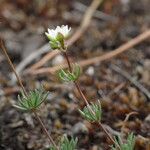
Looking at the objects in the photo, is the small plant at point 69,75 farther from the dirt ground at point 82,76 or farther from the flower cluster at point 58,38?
the dirt ground at point 82,76

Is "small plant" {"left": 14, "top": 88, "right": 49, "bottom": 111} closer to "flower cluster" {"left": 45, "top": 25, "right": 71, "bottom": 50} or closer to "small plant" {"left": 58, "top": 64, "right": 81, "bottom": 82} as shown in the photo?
"small plant" {"left": 58, "top": 64, "right": 81, "bottom": 82}

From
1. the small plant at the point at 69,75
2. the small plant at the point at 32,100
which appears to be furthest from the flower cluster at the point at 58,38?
the small plant at the point at 32,100

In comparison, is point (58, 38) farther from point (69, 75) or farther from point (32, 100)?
point (32, 100)

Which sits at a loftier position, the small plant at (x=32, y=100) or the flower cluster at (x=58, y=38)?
the flower cluster at (x=58, y=38)

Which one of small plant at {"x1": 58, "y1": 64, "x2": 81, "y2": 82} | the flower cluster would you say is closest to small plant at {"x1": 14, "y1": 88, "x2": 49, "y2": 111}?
small plant at {"x1": 58, "y1": 64, "x2": 81, "y2": 82}

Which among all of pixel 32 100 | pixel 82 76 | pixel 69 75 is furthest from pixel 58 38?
pixel 82 76

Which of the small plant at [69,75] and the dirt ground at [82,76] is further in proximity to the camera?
the dirt ground at [82,76]

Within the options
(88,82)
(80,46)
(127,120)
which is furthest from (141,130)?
(80,46)

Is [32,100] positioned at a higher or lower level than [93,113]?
higher

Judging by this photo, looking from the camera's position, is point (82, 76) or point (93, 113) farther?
point (82, 76)

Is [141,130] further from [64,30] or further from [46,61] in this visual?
[46,61]
